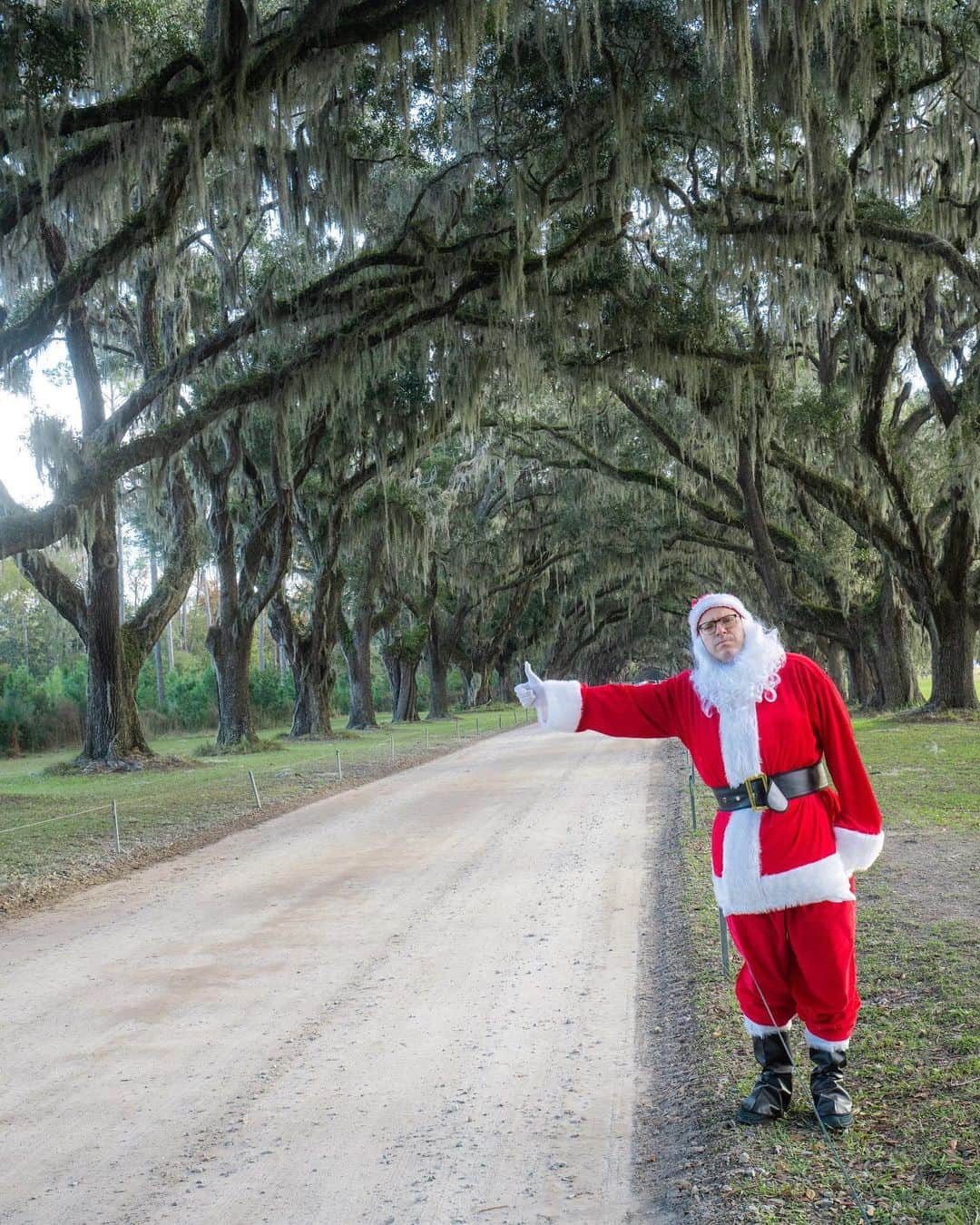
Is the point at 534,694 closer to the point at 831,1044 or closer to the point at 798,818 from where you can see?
the point at 798,818

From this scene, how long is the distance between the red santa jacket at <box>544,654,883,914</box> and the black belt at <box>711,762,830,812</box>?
0.02 m

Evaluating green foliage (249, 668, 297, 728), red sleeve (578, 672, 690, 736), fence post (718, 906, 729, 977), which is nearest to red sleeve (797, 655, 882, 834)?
red sleeve (578, 672, 690, 736)

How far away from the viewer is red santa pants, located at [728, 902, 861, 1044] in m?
3.69

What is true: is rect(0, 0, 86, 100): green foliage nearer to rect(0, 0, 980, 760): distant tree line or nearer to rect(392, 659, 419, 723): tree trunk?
rect(0, 0, 980, 760): distant tree line

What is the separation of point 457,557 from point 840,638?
1368 cm

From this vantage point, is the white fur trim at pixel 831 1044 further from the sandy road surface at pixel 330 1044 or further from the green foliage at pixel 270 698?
the green foliage at pixel 270 698

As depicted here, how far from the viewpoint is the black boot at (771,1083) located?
12.3ft

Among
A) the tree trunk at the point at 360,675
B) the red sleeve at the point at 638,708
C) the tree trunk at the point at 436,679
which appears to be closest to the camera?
the red sleeve at the point at 638,708

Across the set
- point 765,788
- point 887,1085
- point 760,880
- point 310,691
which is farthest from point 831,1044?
point 310,691

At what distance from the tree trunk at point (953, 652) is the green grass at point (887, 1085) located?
50.2 ft

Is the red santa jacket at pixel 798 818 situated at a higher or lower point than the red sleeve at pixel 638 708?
lower

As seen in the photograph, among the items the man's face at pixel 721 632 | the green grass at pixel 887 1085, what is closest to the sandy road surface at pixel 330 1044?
the green grass at pixel 887 1085

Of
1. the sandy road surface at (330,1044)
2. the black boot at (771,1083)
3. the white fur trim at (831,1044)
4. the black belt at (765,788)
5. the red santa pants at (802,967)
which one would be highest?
the black belt at (765,788)

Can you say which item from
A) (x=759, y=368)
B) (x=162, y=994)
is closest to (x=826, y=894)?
(x=162, y=994)
